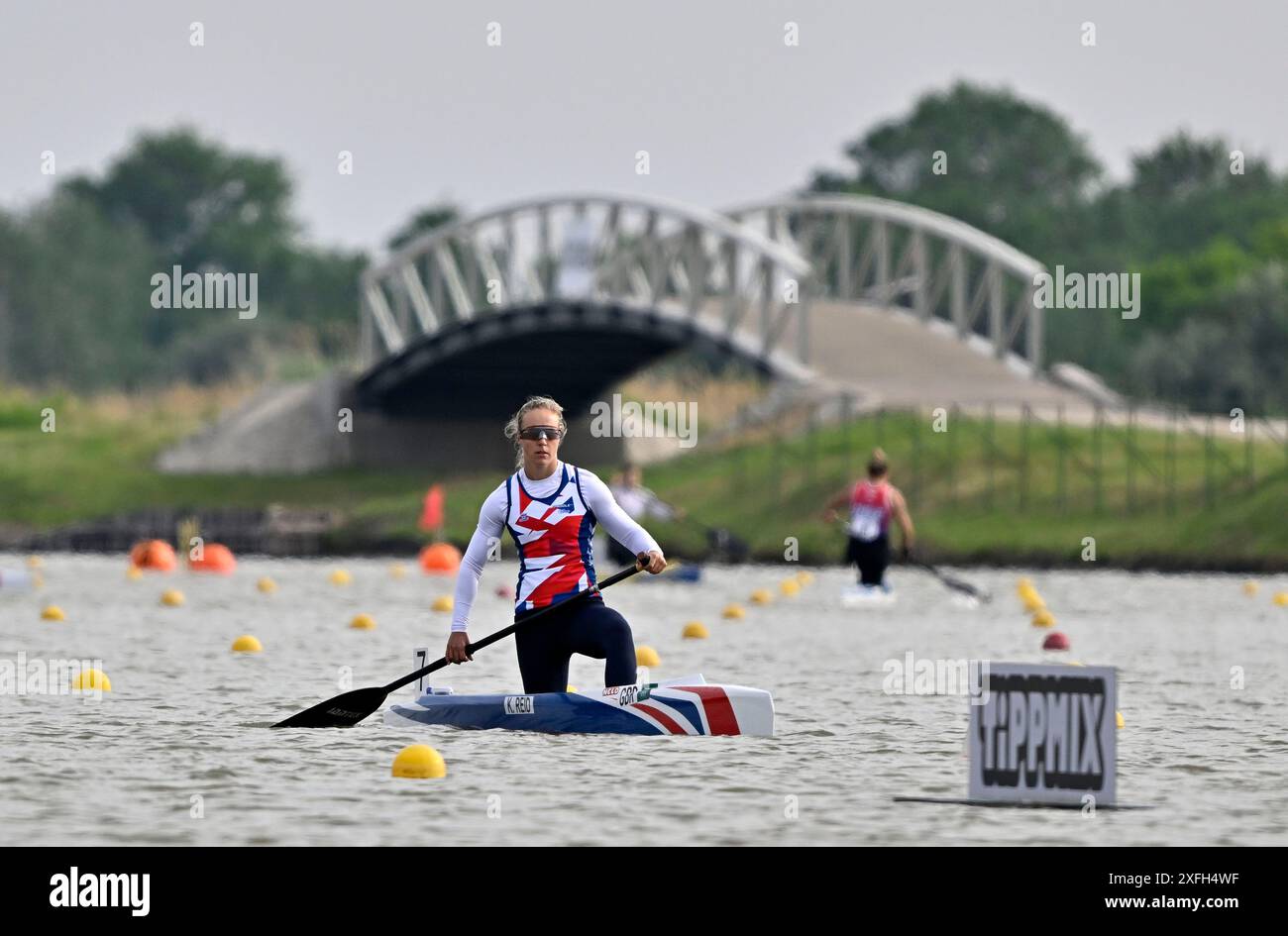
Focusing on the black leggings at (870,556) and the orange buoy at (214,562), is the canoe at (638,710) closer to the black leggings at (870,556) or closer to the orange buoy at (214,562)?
the black leggings at (870,556)

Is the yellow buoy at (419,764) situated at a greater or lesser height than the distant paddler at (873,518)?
lesser

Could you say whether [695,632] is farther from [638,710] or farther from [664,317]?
[664,317]

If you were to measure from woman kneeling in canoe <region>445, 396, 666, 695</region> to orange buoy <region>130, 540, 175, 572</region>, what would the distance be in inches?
1022

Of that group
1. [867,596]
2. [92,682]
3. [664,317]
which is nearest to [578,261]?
[664,317]

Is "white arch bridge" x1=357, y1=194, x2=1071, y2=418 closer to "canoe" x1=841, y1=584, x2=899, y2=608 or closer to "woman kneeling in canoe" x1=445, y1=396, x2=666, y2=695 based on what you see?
"canoe" x1=841, y1=584, x2=899, y2=608

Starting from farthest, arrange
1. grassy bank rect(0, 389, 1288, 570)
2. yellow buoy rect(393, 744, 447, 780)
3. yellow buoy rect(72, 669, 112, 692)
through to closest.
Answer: grassy bank rect(0, 389, 1288, 570), yellow buoy rect(72, 669, 112, 692), yellow buoy rect(393, 744, 447, 780)

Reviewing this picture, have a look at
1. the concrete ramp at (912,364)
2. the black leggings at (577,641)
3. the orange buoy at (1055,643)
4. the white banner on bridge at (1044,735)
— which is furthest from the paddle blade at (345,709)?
the concrete ramp at (912,364)

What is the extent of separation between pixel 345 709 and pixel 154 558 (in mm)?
25691

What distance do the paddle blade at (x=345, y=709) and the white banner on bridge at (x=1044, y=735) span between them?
15.5 feet

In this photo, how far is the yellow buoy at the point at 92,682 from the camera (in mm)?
18219

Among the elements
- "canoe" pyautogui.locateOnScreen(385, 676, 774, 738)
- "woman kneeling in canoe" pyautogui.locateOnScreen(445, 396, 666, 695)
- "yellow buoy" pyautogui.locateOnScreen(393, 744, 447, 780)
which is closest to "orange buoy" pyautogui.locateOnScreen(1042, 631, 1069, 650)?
"canoe" pyautogui.locateOnScreen(385, 676, 774, 738)

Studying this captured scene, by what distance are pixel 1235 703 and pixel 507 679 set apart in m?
5.65

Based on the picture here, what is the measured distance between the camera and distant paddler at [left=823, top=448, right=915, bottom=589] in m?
29.5

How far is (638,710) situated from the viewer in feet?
49.4
